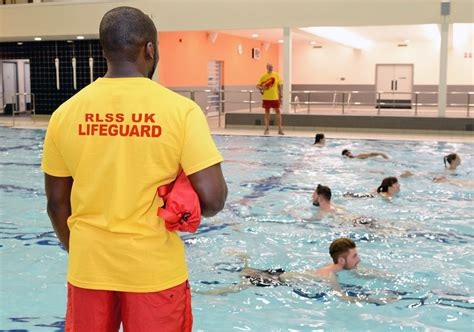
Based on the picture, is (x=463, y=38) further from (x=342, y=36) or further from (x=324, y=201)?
(x=324, y=201)

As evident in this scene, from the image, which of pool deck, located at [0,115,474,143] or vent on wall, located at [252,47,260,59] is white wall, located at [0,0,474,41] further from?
vent on wall, located at [252,47,260,59]

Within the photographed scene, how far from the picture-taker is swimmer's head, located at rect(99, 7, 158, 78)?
2037 millimetres

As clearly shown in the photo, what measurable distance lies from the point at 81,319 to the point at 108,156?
0.56 metres

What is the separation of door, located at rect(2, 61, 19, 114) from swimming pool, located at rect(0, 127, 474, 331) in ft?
51.7

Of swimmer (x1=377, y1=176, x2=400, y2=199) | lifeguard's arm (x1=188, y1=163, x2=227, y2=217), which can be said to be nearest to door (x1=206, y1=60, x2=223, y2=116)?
swimmer (x1=377, y1=176, x2=400, y2=199)

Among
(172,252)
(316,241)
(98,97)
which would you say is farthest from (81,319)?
(316,241)

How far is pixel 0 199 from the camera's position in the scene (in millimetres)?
8883

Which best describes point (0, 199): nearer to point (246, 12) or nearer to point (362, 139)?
point (362, 139)

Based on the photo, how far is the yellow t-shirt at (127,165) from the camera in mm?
1968

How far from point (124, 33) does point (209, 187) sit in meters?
0.59

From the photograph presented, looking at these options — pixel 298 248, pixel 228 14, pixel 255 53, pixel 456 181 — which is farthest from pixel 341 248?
pixel 255 53

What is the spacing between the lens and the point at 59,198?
2199 millimetres

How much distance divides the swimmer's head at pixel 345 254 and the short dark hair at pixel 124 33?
11.5ft

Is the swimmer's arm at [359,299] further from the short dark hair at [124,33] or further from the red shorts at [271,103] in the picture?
the red shorts at [271,103]
